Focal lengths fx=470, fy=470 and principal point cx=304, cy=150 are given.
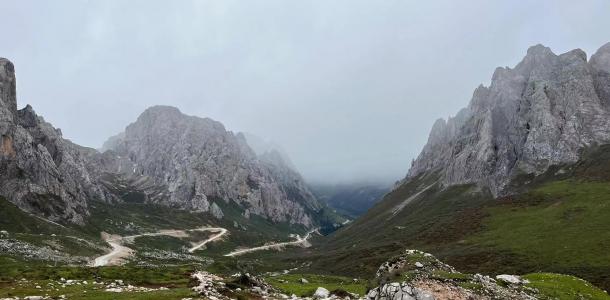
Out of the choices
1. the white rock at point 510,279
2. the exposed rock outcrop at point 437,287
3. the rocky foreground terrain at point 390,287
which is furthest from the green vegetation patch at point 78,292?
the white rock at point 510,279

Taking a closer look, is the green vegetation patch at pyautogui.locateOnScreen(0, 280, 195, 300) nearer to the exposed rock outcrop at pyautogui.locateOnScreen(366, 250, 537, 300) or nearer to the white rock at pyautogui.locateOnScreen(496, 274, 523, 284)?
the exposed rock outcrop at pyautogui.locateOnScreen(366, 250, 537, 300)

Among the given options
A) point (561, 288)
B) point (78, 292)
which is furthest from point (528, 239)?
point (78, 292)

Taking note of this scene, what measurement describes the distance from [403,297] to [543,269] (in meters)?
92.7

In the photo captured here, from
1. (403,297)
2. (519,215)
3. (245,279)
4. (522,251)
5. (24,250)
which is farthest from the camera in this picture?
(519,215)

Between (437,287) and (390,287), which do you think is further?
(390,287)

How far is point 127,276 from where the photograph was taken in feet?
182

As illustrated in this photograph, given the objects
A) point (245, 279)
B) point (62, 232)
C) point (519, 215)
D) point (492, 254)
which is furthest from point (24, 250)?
point (519, 215)

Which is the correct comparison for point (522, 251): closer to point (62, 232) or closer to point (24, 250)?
point (24, 250)

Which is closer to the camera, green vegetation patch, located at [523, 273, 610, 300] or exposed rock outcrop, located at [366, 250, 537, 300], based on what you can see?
exposed rock outcrop, located at [366, 250, 537, 300]

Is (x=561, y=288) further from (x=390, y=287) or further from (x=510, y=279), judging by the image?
(x=390, y=287)

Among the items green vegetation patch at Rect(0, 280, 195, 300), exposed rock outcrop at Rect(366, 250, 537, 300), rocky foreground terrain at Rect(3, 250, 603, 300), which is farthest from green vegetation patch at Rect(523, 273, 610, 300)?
green vegetation patch at Rect(0, 280, 195, 300)

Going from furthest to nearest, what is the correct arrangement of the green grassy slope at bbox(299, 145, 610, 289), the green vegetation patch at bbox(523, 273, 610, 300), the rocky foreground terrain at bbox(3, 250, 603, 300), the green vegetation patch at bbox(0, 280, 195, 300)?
the green grassy slope at bbox(299, 145, 610, 289), the green vegetation patch at bbox(523, 273, 610, 300), the green vegetation patch at bbox(0, 280, 195, 300), the rocky foreground terrain at bbox(3, 250, 603, 300)

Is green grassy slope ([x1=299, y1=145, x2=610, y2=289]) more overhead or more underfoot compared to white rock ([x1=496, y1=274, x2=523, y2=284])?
more underfoot

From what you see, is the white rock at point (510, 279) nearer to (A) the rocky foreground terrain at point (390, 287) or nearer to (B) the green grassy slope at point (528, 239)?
(A) the rocky foreground terrain at point (390, 287)
